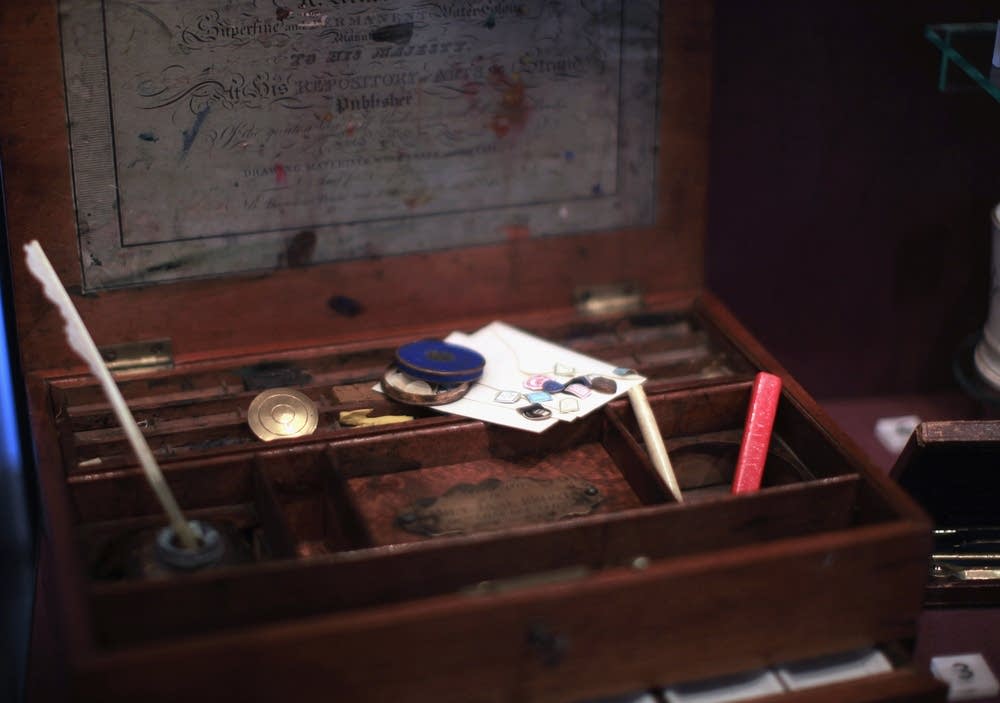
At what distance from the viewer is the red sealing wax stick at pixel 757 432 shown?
5.51ft

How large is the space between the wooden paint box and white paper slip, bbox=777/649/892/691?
0.02 metres

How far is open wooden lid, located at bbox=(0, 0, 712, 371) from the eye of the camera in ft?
5.54

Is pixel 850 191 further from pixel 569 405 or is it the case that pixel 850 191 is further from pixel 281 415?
pixel 281 415

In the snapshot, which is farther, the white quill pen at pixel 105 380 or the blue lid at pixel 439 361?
the blue lid at pixel 439 361

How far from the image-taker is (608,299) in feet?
6.70

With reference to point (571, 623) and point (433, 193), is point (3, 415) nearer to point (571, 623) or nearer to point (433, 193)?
point (433, 193)

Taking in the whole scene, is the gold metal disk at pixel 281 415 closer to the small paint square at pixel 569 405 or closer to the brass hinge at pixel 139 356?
the brass hinge at pixel 139 356

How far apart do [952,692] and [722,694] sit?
1.11 ft

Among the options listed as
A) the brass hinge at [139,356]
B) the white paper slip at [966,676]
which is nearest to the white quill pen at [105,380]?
the brass hinge at [139,356]

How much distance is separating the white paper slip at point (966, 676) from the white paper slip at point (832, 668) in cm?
14

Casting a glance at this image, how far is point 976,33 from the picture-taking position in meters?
1.99

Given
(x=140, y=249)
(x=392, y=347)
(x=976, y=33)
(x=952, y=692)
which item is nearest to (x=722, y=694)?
(x=952, y=692)

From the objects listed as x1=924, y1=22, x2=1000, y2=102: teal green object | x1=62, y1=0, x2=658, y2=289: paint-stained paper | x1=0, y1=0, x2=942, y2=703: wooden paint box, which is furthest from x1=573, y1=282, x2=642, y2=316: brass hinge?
x1=924, y1=22, x2=1000, y2=102: teal green object

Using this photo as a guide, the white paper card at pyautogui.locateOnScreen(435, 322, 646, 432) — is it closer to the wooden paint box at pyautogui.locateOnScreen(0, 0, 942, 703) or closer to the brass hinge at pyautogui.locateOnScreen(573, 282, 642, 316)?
the wooden paint box at pyautogui.locateOnScreen(0, 0, 942, 703)
